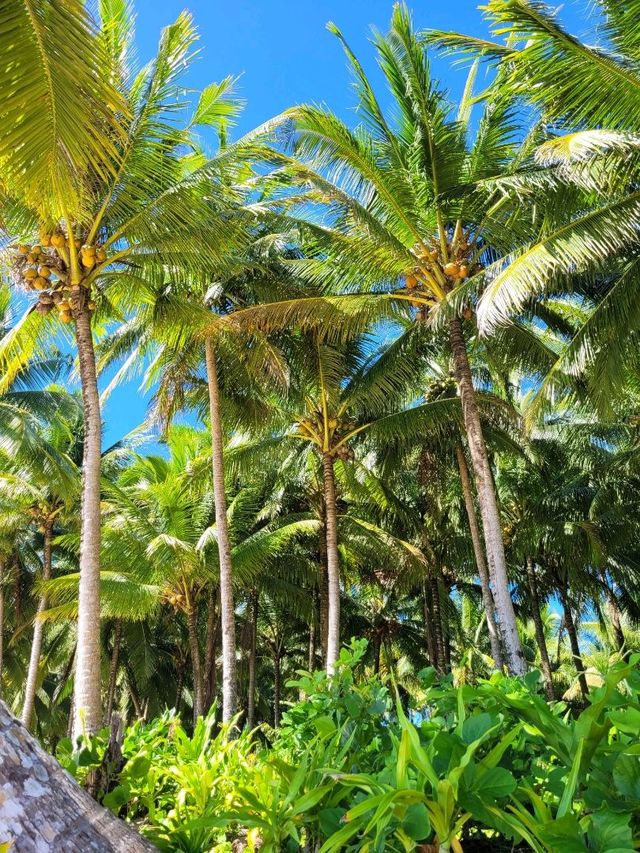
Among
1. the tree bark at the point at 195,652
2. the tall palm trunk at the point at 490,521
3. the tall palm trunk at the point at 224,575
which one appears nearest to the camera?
the tall palm trunk at the point at 490,521

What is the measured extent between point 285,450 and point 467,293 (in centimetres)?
781

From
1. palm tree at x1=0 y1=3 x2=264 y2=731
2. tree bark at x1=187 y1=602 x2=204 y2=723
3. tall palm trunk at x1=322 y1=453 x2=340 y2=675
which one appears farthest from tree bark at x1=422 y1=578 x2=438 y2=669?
palm tree at x1=0 y1=3 x2=264 y2=731

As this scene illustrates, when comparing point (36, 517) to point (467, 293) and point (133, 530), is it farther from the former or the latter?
point (467, 293)

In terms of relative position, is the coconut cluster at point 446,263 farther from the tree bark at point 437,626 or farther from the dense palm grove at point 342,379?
the tree bark at point 437,626

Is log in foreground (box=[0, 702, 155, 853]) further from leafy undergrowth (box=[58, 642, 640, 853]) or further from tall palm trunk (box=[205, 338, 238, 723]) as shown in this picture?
tall palm trunk (box=[205, 338, 238, 723])

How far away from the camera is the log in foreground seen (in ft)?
5.65

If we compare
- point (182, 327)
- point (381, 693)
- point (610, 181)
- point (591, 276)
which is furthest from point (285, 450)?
point (381, 693)

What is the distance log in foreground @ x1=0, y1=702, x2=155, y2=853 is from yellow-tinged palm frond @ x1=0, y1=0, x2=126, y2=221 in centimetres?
407

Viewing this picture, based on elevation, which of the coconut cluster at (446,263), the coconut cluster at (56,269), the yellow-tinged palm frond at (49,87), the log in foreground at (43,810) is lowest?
the log in foreground at (43,810)

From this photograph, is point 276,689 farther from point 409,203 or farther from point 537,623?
point 409,203

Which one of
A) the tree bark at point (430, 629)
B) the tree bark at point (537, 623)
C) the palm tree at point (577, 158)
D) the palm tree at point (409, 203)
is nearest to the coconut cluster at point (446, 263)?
the palm tree at point (409, 203)

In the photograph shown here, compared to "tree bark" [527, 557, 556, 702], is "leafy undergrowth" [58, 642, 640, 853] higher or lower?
lower

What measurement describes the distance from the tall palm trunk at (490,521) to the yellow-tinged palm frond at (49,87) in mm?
6553

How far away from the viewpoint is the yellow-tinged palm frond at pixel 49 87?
4.28m
